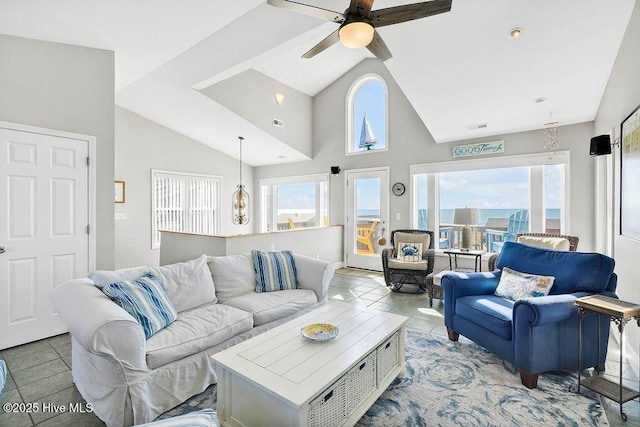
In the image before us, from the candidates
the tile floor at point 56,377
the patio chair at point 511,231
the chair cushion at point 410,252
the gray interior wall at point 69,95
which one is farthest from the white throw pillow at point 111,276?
the patio chair at point 511,231

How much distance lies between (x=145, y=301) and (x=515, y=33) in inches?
148

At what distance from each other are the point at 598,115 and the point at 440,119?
182 centimetres

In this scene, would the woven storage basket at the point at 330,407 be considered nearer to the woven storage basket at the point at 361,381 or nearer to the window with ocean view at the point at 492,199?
the woven storage basket at the point at 361,381

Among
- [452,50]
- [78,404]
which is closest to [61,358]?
[78,404]

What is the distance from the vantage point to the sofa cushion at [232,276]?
2933 mm

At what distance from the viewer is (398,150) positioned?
5820 millimetres

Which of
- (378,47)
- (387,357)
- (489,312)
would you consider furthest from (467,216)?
(387,357)

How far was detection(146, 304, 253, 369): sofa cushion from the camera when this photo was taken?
6.43ft

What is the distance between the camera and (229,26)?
344 centimetres

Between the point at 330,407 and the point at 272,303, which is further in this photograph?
the point at 272,303

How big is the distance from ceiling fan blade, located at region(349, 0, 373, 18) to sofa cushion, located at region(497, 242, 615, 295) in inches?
98.6

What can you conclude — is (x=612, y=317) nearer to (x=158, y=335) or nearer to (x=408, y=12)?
(x=408, y=12)

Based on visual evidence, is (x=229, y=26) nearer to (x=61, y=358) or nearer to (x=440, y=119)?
(x=440, y=119)

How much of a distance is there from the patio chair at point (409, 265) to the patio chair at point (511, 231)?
3.13ft
